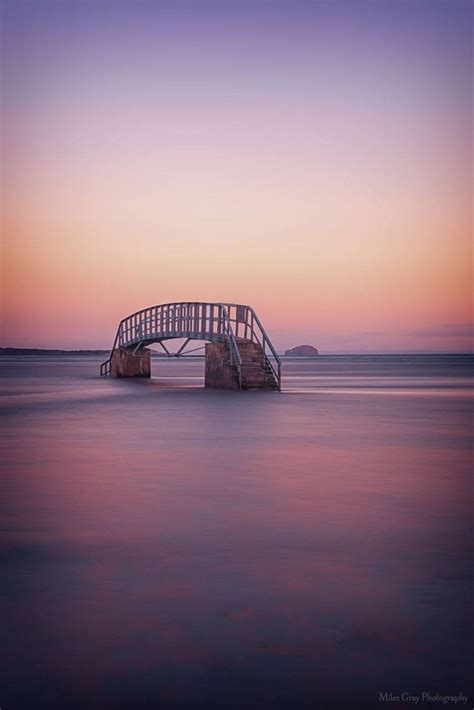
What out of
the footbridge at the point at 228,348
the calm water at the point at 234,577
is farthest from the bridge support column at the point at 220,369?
the calm water at the point at 234,577

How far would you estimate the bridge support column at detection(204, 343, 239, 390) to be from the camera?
3294 cm

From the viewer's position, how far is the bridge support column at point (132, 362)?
4847 centimetres

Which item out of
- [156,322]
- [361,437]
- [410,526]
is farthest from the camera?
[156,322]

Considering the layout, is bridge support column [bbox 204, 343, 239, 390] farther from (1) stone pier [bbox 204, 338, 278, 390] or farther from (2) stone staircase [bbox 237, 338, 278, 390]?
(2) stone staircase [bbox 237, 338, 278, 390]

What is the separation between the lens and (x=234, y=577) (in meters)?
5.38

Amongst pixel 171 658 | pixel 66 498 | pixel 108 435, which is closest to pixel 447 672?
pixel 171 658

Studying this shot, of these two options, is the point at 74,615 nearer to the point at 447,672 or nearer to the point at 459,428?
the point at 447,672

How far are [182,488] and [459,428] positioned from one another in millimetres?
9583

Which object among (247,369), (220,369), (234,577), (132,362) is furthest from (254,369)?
(234,577)

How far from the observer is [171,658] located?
3883 mm

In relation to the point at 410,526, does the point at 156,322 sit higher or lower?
higher

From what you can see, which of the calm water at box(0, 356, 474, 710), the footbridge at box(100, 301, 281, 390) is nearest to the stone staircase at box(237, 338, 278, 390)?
the footbridge at box(100, 301, 281, 390)

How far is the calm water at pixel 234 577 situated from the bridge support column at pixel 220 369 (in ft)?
65.6

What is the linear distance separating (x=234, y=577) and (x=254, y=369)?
27.4m
